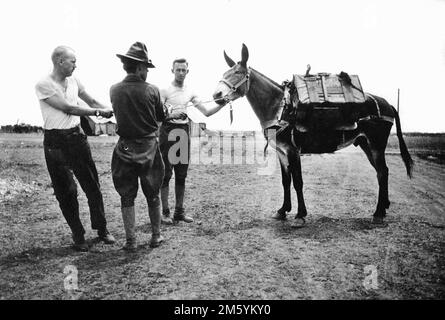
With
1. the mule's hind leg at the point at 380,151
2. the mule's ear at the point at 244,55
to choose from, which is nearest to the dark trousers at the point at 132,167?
the mule's ear at the point at 244,55

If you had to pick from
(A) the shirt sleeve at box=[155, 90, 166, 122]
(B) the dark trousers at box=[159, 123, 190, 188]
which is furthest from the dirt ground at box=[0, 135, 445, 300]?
(A) the shirt sleeve at box=[155, 90, 166, 122]

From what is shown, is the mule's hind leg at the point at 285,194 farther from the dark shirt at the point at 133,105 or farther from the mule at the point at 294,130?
the dark shirt at the point at 133,105

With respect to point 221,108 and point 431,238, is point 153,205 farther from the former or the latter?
point 431,238

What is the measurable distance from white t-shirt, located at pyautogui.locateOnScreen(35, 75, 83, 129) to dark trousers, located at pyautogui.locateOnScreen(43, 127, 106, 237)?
0.09 metres

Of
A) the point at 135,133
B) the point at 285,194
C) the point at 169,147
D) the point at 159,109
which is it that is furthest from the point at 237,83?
the point at 135,133

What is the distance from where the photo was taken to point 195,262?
13.2 ft

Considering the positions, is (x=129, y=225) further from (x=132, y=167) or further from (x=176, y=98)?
(x=176, y=98)

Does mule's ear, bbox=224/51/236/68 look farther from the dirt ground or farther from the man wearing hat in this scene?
the dirt ground

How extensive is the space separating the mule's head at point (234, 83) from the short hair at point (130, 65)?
1.64 m

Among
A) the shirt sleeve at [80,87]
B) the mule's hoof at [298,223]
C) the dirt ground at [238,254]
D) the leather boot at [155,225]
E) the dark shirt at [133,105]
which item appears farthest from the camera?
the mule's hoof at [298,223]

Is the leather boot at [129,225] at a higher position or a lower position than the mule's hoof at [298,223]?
higher

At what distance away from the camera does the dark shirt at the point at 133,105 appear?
403 cm

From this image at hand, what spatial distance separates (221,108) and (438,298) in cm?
395
